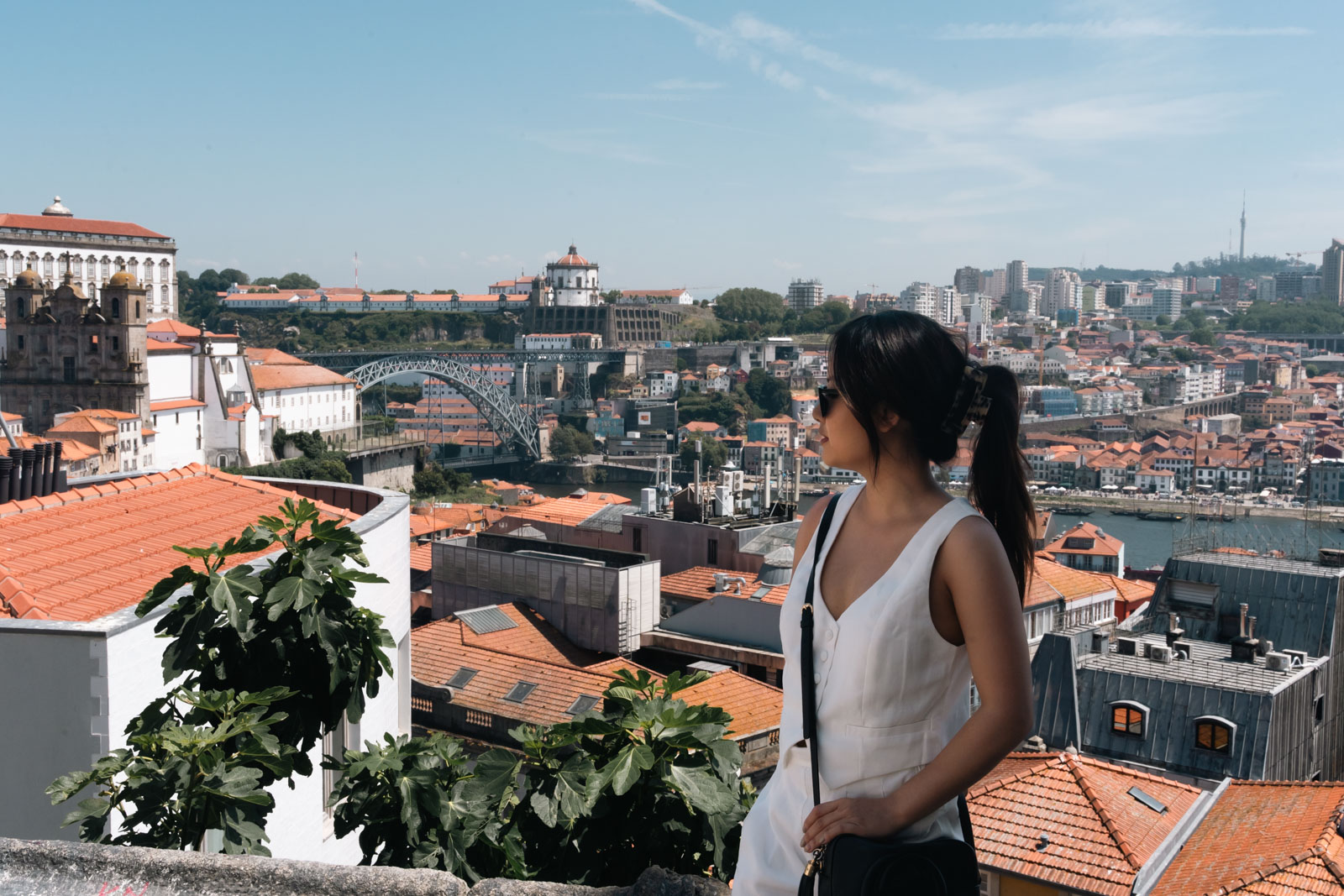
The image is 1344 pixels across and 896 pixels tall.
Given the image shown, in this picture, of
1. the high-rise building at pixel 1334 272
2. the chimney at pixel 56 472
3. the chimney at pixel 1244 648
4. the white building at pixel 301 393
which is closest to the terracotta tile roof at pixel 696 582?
the chimney at pixel 1244 648

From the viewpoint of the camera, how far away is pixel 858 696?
72 cm

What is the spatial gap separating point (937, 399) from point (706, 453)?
3899cm

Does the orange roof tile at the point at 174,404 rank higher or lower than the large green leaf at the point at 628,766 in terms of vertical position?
lower

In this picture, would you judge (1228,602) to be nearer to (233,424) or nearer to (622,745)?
(622,745)

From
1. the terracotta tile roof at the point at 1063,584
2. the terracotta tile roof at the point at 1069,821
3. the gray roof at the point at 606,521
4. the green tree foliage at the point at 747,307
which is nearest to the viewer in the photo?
the terracotta tile roof at the point at 1069,821

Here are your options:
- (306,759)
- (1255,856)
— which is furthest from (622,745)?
(1255,856)

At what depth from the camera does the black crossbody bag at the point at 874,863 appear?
2.28 ft

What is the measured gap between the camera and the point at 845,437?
766mm

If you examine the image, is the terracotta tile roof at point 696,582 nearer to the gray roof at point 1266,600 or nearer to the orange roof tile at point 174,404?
the gray roof at point 1266,600

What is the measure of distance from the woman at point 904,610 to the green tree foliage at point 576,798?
455 millimetres

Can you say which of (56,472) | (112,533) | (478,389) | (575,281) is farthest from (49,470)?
(575,281)

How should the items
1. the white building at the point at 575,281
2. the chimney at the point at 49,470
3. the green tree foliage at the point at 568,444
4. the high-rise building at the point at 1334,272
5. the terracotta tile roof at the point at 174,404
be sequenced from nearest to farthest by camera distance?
the chimney at the point at 49,470, the terracotta tile roof at the point at 174,404, the green tree foliage at the point at 568,444, the white building at the point at 575,281, the high-rise building at the point at 1334,272

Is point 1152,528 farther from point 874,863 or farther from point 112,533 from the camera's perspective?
point 874,863

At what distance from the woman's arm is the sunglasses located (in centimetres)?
12
